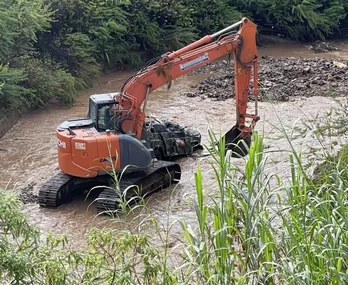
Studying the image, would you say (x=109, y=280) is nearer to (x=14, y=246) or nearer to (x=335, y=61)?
(x=14, y=246)

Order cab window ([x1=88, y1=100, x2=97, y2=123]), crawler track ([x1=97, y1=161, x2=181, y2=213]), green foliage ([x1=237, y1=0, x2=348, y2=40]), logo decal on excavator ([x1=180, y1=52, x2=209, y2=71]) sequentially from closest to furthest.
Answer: crawler track ([x1=97, y1=161, x2=181, y2=213]), cab window ([x1=88, y1=100, x2=97, y2=123]), logo decal on excavator ([x1=180, y1=52, x2=209, y2=71]), green foliage ([x1=237, y1=0, x2=348, y2=40])

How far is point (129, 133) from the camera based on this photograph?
40.4 ft

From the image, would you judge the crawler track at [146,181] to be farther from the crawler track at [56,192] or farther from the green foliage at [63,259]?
the green foliage at [63,259]

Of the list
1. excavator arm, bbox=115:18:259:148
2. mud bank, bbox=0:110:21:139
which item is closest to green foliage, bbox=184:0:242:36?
mud bank, bbox=0:110:21:139

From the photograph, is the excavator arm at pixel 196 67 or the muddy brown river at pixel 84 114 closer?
the muddy brown river at pixel 84 114

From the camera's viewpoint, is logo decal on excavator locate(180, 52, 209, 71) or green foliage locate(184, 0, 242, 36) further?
green foliage locate(184, 0, 242, 36)

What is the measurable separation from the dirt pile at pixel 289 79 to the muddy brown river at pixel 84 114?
1.79ft

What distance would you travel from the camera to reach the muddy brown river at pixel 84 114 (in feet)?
38.2

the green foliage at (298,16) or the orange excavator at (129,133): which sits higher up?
the orange excavator at (129,133)

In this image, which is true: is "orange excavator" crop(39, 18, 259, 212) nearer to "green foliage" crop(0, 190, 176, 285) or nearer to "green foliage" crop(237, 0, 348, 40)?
"green foliage" crop(0, 190, 176, 285)

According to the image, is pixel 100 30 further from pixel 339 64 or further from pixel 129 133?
pixel 129 133

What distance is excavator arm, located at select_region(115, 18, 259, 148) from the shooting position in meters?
12.6

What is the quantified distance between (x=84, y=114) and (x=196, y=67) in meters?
6.54

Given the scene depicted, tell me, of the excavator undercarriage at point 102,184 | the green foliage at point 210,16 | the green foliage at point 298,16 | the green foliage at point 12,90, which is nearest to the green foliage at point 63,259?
the excavator undercarriage at point 102,184
